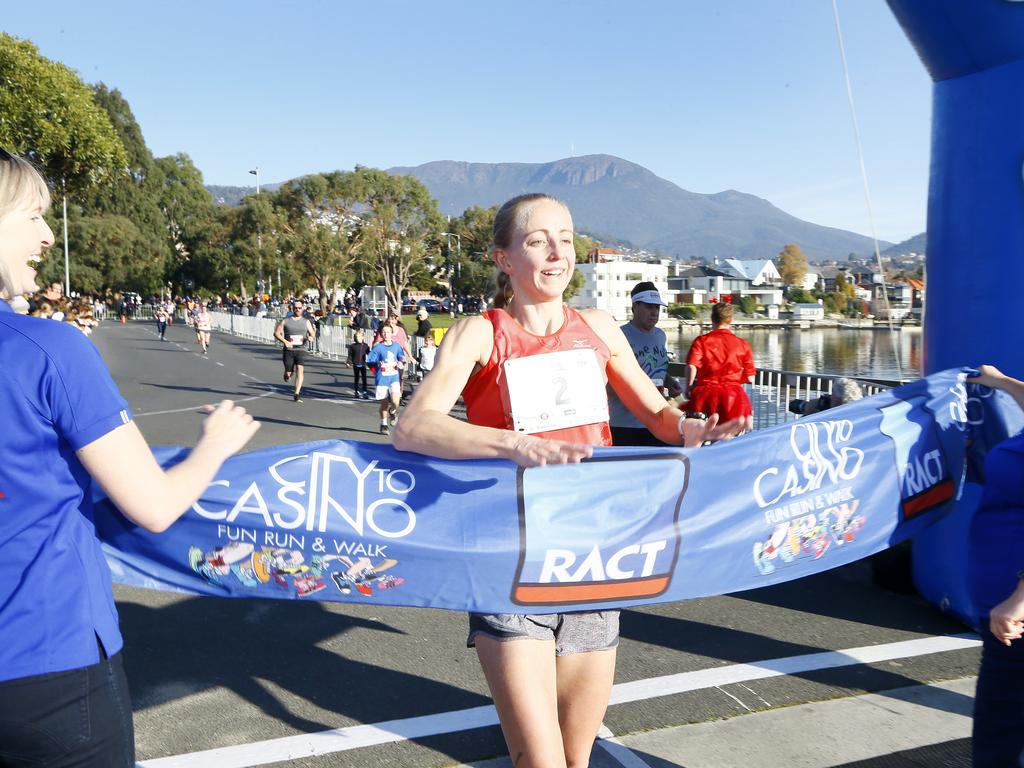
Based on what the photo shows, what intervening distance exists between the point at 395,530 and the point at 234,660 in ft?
9.17

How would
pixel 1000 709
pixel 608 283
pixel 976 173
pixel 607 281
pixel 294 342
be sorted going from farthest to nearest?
1. pixel 608 283
2. pixel 607 281
3. pixel 294 342
4. pixel 976 173
5. pixel 1000 709

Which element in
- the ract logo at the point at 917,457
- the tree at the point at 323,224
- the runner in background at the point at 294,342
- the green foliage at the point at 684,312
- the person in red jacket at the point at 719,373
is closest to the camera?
the ract logo at the point at 917,457

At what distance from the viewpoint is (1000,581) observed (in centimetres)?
246

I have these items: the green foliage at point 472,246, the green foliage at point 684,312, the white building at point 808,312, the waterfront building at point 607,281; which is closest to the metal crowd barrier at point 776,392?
the green foliage at point 472,246

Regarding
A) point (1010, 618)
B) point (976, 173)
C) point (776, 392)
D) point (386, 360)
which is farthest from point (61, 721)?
point (386, 360)

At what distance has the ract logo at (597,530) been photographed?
2.53m

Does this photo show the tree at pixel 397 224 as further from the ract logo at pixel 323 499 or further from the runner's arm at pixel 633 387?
the ract logo at pixel 323 499

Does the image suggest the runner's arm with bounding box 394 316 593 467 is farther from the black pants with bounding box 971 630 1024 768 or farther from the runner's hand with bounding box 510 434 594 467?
the black pants with bounding box 971 630 1024 768

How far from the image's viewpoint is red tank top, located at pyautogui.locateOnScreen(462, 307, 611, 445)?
259 cm

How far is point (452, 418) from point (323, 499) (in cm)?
52

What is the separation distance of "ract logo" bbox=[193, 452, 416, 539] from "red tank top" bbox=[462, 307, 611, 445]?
1.06 ft

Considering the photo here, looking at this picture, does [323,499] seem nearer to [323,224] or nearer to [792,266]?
[323,224]

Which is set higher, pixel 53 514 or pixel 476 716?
pixel 53 514

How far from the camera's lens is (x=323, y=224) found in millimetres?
55688
